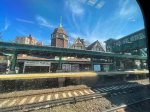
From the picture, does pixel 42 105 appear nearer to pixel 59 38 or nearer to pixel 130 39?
pixel 130 39

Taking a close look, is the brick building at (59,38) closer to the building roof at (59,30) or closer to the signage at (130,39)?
the building roof at (59,30)

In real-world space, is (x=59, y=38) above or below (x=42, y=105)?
above

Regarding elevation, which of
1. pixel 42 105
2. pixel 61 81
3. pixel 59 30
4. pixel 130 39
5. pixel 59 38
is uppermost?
pixel 59 30

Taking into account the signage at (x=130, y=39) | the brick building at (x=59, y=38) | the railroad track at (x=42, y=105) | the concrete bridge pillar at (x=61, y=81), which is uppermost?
the brick building at (x=59, y=38)

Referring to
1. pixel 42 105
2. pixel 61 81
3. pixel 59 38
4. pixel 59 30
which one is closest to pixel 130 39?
pixel 59 38

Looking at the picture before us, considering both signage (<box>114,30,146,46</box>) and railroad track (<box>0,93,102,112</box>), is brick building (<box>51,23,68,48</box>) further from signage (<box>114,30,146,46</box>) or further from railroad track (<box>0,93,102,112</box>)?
railroad track (<box>0,93,102,112</box>)

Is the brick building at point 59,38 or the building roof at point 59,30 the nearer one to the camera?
the brick building at point 59,38

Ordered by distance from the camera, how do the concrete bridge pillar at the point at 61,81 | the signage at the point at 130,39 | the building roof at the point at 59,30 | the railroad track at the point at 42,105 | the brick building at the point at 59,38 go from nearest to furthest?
the railroad track at the point at 42,105
the concrete bridge pillar at the point at 61,81
the signage at the point at 130,39
the brick building at the point at 59,38
the building roof at the point at 59,30

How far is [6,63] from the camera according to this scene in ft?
106

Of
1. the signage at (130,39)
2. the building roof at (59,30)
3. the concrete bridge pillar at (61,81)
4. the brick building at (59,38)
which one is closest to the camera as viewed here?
the concrete bridge pillar at (61,81)

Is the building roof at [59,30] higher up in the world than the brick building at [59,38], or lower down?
higher up

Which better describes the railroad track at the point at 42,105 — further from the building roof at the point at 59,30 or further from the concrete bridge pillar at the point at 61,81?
the building roof at the point at 59,30

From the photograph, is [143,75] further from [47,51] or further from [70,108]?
[70,108]

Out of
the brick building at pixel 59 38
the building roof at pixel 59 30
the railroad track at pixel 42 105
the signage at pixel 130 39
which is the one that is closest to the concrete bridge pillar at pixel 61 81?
the railroad track at pixel 42 105
